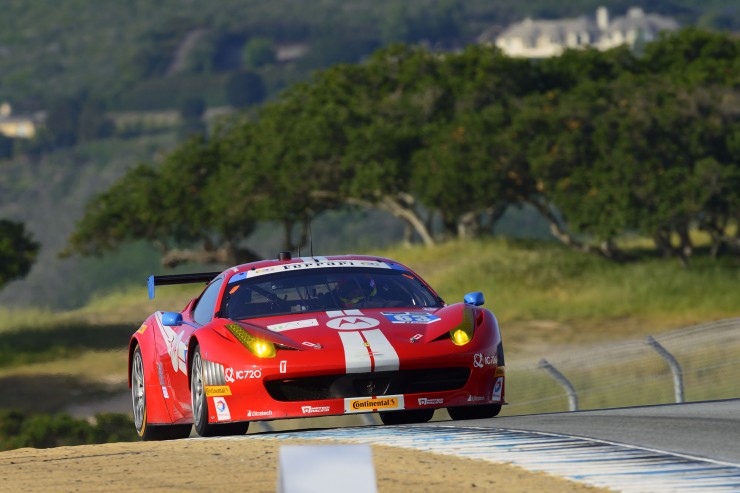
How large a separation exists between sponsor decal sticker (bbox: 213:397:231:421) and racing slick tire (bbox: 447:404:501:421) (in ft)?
5.72

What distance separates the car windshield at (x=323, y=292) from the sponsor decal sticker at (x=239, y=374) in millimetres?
766

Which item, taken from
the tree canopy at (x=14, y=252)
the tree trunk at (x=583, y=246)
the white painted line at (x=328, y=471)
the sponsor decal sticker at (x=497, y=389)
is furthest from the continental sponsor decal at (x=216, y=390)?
the tree trunk at (x=583, y=246)

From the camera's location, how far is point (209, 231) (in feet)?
227

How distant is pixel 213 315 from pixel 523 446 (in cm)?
303

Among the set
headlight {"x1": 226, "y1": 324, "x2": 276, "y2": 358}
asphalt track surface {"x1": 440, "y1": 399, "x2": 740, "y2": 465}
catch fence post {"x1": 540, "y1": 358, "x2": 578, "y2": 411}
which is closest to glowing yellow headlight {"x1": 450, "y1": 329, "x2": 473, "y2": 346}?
asphalt track surface {"x1": 440, "y1": 399, "x2": 740, "y2": 465}

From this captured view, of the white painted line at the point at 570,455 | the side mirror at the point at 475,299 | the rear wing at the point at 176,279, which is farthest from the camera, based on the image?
the rear wing at the point at 176,279

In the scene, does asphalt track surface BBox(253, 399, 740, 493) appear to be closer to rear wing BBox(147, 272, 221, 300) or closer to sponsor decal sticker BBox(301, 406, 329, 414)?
sponsor decal sticker BBox(301, 406, 329, 414)

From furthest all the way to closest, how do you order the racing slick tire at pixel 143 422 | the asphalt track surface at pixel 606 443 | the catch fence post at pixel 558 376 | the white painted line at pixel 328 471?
the catch fence post at pixel 558 376, the racing slick tire at pixel 143 422, the asphalt track surface at pixel 606 443, the white painted line at pixel 328 471

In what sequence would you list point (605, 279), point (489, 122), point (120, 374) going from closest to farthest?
point (120, 374)
point (605, 279)
point (489, 122)

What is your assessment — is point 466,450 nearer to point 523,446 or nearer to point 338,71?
point 523,446

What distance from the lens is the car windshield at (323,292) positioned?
11.9m

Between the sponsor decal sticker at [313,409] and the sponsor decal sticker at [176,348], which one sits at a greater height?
the sponsor decal sticker at [176,348]

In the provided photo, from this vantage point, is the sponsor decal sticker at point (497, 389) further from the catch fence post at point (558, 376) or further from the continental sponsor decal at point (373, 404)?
the catch fence post at point (558, 376)

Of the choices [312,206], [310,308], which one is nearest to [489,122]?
[312,206]
